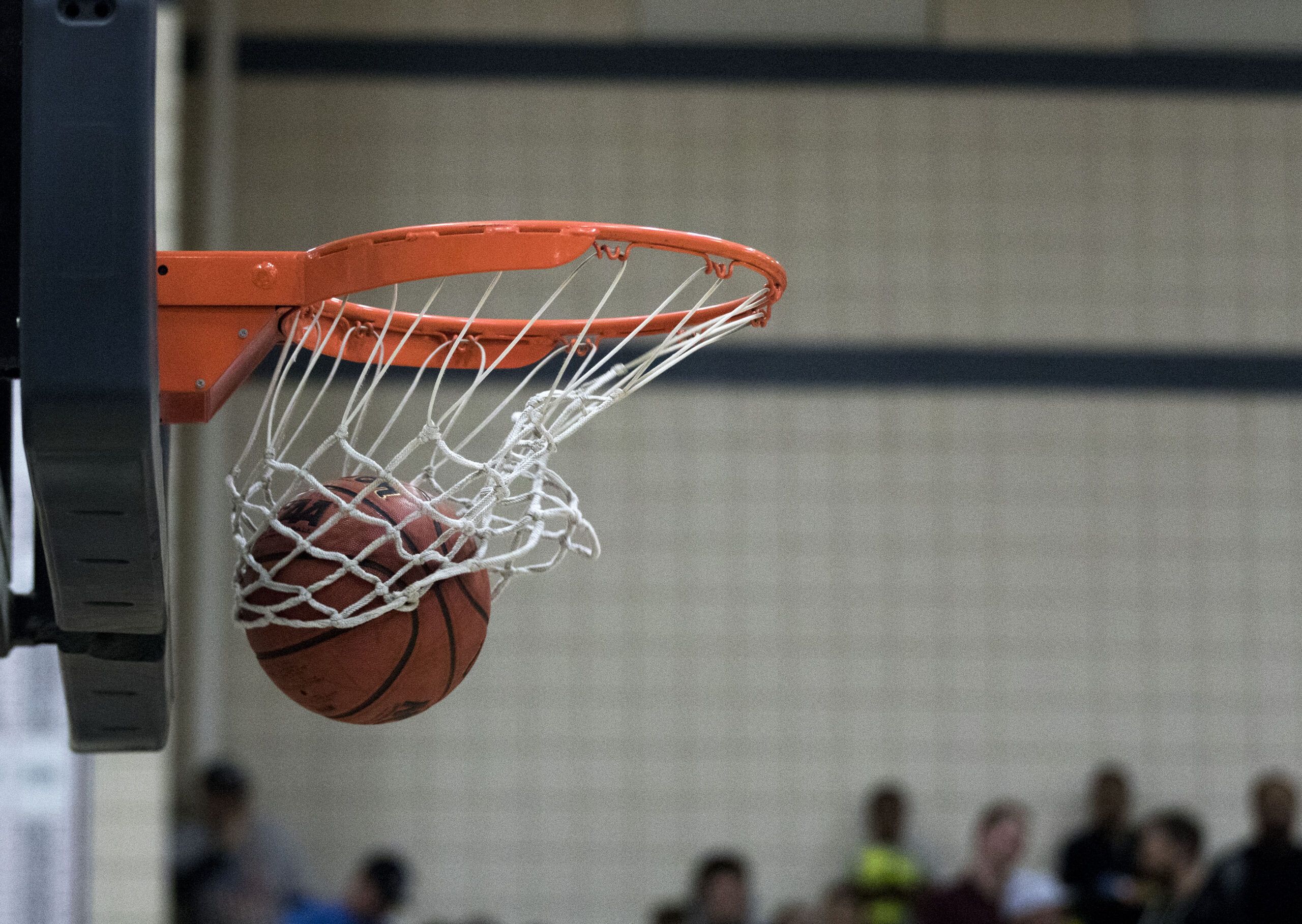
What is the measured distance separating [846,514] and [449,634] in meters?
4.74

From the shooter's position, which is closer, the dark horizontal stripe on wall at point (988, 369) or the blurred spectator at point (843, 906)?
the blurred spectator at point (843, 906)

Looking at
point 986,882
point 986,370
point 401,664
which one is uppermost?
point 986,370

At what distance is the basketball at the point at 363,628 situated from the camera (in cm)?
150

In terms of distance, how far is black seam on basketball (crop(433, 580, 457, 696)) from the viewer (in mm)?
1534

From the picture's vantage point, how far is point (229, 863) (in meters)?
5.27

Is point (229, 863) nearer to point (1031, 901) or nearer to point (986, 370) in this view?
point (1031, 901)

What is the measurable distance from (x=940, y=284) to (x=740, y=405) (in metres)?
0.95

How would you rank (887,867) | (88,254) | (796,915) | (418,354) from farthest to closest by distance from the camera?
1. (887,867)
2. (796,915)
3. (418,354)
4. (88,254)

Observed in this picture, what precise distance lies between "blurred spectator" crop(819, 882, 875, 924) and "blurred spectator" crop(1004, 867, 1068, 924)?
0.52 m

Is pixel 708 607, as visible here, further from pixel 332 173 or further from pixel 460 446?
pixel 460 446

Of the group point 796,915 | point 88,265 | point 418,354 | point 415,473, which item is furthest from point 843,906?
point 88,265

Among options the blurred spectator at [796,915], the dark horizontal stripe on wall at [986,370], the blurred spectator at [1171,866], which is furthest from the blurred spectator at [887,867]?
the dark horizontal stripe on wall at [986,370]

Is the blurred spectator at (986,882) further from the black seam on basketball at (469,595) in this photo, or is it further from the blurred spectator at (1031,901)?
the black seam on basketball at (469,595)

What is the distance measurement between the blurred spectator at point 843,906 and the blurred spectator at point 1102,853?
80 cm
